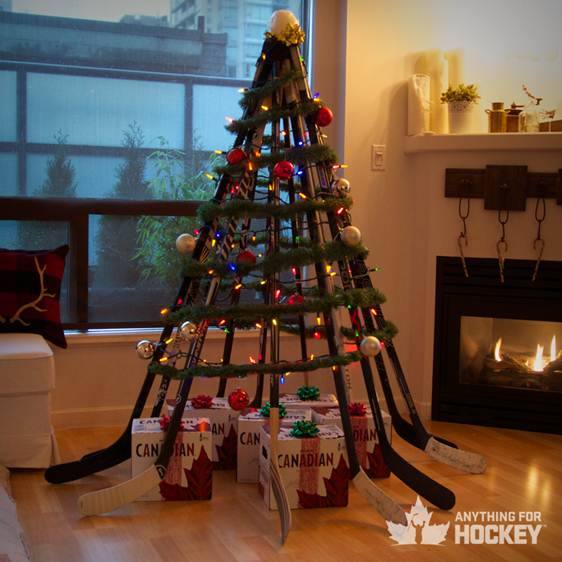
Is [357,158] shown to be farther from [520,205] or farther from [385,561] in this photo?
[385,561]

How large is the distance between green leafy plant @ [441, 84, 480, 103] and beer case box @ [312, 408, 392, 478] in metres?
1.62

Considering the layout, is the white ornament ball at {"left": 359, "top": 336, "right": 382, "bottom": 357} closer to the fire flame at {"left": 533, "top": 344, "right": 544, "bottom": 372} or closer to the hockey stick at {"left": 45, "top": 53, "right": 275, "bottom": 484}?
the hockey stick at {"left": 45, "top": 53, "right": 275, "bottom": 484}

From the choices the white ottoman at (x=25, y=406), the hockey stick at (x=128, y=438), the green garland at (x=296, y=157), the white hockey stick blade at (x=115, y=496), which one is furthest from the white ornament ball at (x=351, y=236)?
the white ottoman at (x=25, y=406)

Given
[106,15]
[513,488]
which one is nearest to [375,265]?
[513,488]

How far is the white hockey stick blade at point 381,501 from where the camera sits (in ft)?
9.07

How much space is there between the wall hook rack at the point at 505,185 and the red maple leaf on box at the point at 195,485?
6.07 feet

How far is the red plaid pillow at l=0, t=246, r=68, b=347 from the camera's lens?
3.61 meters

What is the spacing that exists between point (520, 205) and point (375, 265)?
73 cm

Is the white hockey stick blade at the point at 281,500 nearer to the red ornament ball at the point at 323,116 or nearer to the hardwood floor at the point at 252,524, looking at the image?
the hardwood floor at the point at 252,524

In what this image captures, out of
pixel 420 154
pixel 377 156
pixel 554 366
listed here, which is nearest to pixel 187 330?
pixel 377 156

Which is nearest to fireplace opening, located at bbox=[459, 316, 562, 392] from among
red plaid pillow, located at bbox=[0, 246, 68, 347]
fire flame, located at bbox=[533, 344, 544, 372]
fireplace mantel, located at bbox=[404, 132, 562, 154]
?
fire flame, located at bbox=[533, 344, 544, 372]

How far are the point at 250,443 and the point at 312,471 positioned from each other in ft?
1.15

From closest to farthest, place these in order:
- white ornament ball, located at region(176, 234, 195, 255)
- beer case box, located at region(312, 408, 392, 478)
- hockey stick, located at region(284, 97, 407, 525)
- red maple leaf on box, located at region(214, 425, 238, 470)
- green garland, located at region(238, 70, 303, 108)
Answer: hockey stick, located at region(284, 97, 407, 525), green garland, located at region(238, 70, 303, 108), white ornament ball, located at region(176, 234, 195, 255), beer case box, located at region(312, 408, 392, 478), red maple leaf on box, located at region(214, 425, 238, 470)

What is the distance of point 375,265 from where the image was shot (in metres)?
4.24
